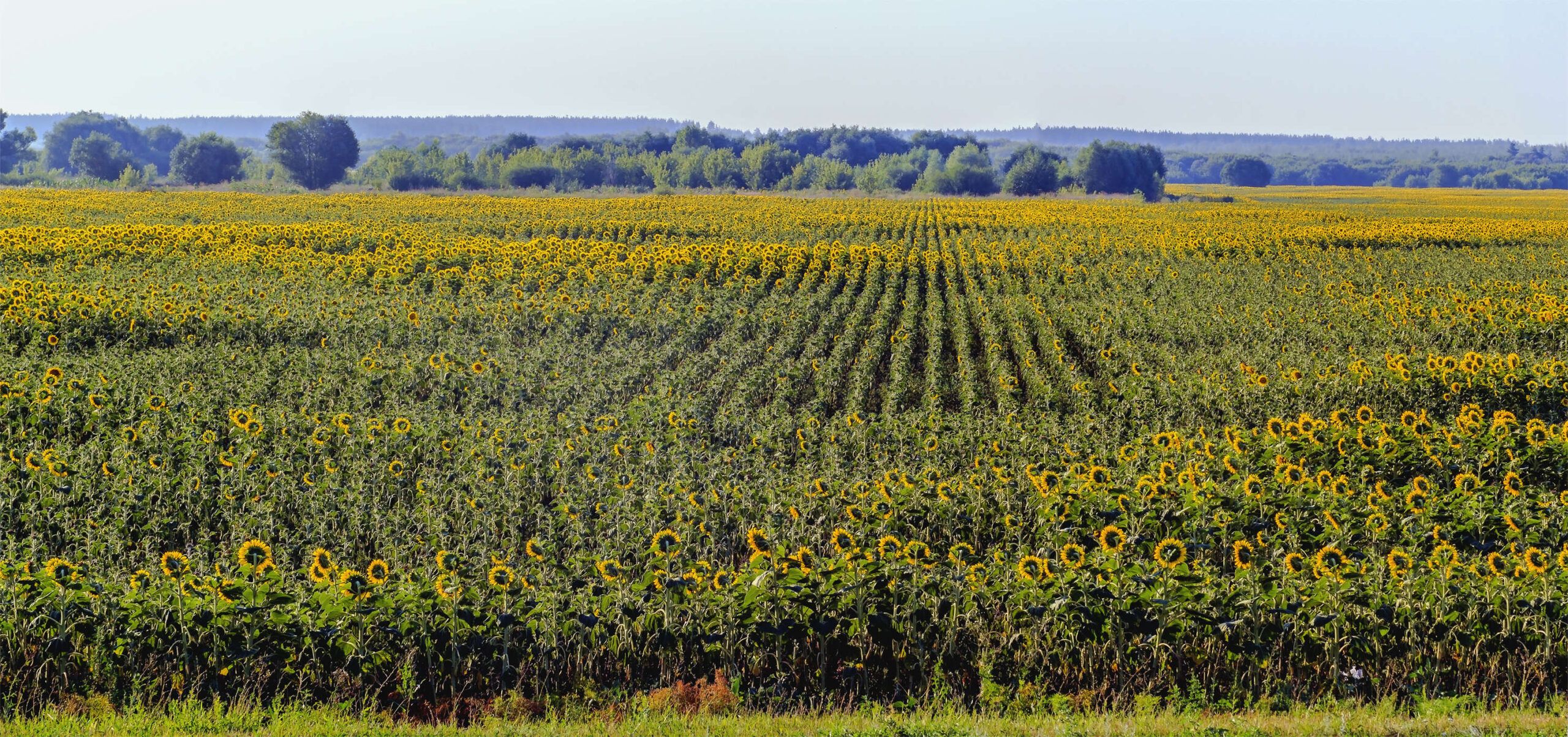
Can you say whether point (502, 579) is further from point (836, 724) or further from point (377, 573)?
point (836, 724)

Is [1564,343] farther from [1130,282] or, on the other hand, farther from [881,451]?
[881,451]

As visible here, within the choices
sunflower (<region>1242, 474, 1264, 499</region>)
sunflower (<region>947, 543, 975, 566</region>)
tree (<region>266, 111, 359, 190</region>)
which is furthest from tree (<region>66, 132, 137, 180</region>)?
sunflower (<region>1242, 474, 1264, 499</region>)

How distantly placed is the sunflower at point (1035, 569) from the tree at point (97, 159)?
12265 centimetres

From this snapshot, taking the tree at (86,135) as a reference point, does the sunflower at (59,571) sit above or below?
below

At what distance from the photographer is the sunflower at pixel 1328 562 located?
6344mm

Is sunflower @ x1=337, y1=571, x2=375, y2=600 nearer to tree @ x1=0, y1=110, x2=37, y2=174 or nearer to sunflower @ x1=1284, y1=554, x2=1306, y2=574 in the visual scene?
sunflower @ x1=1284, y1=554, x2=1306, y2=574

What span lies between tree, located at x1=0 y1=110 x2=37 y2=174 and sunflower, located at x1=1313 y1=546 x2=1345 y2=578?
459ft

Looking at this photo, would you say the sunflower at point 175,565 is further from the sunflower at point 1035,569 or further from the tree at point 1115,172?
the tree at point 1115,172

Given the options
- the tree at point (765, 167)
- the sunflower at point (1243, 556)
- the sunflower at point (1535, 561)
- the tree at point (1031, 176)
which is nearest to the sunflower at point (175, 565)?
the sunflower at point (1243, 556)

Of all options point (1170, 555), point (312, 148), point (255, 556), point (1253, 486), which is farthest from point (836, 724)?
point (312, 148)

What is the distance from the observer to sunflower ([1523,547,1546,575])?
6.25 meters

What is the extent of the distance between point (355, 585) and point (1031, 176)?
10415 centimetres

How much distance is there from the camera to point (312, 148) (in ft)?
315

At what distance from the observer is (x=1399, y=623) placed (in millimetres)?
5910
